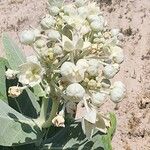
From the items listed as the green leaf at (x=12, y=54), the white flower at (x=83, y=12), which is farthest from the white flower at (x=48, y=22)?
the green leaf at (x=12, y=54)

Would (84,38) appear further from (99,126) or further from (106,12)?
(106,12)

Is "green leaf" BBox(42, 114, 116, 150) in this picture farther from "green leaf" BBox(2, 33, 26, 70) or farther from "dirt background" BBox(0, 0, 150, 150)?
"dirt background" BBox(0, 0, 150, 150)

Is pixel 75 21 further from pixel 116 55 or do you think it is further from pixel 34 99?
pixel 34 99

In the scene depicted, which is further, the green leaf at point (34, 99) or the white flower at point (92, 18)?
the green leaf at point (34, 99)

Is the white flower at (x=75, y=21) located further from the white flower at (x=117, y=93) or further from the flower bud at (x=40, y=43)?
the white flower at (x=117, y=93)

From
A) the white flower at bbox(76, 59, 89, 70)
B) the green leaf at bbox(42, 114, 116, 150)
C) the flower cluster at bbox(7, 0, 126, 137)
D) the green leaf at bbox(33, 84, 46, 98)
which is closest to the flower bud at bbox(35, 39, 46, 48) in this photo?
the flower cluster at bbox(7, 0, 126, 137)

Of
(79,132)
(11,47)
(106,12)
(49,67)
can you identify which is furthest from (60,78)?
(106,12)
